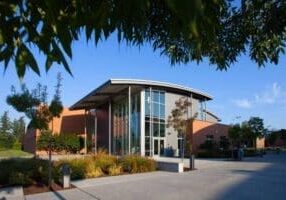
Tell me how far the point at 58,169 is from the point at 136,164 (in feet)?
17.6

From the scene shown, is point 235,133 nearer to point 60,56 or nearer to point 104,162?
point 104,162

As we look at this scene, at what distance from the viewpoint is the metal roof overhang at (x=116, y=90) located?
47562mm

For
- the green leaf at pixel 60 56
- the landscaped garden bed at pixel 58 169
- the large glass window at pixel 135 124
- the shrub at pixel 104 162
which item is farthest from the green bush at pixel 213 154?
the green leaf at pixel 60 56

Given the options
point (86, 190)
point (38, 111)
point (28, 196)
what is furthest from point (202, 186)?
point (38, 111)

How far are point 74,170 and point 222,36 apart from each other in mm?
18930

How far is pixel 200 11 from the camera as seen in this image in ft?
5.07

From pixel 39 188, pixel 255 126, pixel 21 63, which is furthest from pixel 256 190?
pixel 255 126

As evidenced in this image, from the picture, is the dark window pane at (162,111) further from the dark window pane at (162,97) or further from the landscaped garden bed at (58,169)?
the landscaped garden bed at (58,169)

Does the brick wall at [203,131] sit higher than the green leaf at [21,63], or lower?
higher

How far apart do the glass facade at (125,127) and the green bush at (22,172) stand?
2773 cm

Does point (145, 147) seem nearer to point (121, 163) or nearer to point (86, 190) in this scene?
point (121, 163)

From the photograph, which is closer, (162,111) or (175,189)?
(175,189)

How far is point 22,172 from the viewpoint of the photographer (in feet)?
65.1

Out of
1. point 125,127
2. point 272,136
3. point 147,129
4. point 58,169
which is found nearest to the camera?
point 58,169
